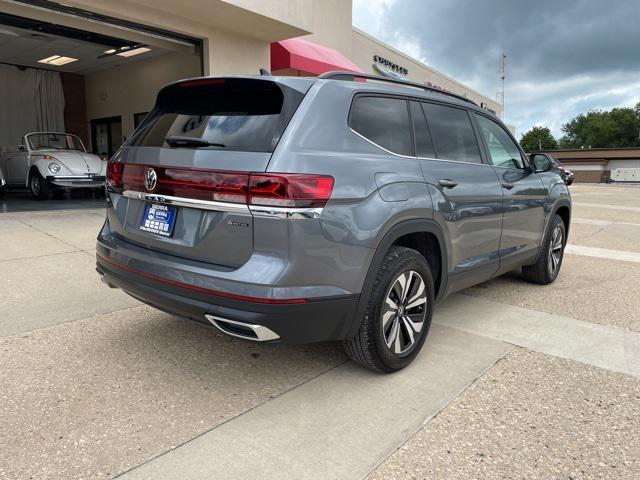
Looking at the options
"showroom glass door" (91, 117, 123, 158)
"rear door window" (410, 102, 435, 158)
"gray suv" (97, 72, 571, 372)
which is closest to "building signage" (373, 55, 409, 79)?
"showroom glass door" (91, 117, 123, 158)

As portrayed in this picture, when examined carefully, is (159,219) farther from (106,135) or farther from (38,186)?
(106,135)

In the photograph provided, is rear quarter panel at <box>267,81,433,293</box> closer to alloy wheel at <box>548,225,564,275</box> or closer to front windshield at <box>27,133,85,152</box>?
alloy wheel at <box>548,225,564,275</box>

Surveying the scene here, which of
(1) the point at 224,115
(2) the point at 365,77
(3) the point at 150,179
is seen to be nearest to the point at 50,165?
(3) the point at 150,179

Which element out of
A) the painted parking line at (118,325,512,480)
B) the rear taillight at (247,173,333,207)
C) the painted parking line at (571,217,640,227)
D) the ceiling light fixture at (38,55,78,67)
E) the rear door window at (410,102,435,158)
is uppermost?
the ceiling light fixture at (38,55,78,67)

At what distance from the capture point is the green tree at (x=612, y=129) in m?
97.9

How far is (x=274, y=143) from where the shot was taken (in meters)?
2.66

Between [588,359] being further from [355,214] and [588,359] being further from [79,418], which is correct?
[79,418]

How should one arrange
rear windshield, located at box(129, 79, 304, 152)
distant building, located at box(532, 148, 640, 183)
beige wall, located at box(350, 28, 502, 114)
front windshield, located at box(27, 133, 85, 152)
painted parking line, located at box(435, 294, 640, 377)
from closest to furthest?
rear windshield, located at box(129, 79, 304, 152) → painted parking line, located at box(435, 294, 640, 377) → front windshield, located at box(27, 133, 85, 152) → beige wall, located at box(350, 28, 502, 114) → distant building, located at box(532, 148, 640, 183)

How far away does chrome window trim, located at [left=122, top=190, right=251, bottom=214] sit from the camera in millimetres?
2611

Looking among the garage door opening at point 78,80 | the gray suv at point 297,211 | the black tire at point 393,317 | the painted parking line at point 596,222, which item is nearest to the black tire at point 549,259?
the gray suv at point 297,211

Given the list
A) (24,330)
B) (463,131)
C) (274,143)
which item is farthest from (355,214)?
(24,330)

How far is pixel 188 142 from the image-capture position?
294 centimetres

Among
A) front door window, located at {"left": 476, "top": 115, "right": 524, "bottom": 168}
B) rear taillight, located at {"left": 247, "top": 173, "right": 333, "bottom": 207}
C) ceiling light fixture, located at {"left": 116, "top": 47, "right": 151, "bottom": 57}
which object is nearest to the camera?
rear taillight, located at {"left": 247, "top": 173, "right": 333, "bottom": 207}

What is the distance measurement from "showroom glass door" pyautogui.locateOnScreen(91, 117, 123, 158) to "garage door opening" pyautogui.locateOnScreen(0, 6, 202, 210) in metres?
0.04
